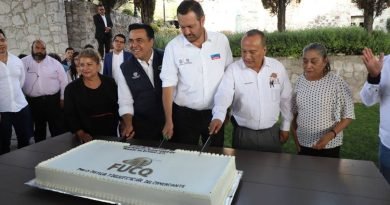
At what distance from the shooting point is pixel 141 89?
2680mm

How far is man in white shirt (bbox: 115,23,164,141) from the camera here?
2643mm

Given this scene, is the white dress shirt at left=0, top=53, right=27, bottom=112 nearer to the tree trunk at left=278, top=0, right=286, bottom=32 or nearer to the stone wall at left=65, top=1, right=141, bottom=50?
the stone wall at left=65, top=1, right=141, bottom=50

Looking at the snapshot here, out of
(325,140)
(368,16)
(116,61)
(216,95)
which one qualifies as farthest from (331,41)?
(216,95)

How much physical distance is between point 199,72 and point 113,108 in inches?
30.7

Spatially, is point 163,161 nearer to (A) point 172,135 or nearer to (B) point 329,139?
(A) point 172,135

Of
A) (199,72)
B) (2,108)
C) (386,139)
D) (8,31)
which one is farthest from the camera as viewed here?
(8,31)

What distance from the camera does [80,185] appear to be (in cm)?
149

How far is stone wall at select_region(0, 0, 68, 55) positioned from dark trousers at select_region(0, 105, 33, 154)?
4591 millimetres

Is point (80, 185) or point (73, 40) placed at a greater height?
point (73, 40)

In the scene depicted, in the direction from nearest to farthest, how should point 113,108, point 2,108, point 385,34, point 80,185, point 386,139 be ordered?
point 80,185
point 386,139
point 113,108
point 2,108
point 385,34

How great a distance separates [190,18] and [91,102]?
1.01 metres

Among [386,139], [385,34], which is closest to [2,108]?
[386,139]

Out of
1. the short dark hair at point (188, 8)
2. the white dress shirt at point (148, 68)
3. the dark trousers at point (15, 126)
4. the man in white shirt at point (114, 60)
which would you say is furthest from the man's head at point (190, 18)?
the dark trousers at point (15, 126)

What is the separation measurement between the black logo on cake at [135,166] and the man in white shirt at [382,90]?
56.0 inches
